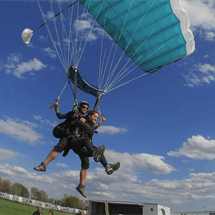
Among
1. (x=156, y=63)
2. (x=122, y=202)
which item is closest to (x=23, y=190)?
(x=122, y=202)

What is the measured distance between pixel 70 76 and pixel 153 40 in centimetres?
554

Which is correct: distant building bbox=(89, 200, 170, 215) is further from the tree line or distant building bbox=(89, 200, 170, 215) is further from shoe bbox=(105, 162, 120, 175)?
the tree line

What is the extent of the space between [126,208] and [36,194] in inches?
3132

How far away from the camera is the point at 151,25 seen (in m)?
11.1

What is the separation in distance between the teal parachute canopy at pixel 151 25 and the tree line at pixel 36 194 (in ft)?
303

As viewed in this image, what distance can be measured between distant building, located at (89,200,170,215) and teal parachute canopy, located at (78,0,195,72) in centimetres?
2278

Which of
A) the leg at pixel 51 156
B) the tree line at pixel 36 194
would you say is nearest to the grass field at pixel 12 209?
the leg at pixel 51 156

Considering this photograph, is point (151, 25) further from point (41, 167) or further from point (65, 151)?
point (41, 167)

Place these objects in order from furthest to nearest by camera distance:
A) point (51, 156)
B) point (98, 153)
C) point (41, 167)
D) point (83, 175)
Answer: point (83, 175), point (98, 153), point (51, 156), point (41, 167)

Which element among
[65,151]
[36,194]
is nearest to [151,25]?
[65,151]

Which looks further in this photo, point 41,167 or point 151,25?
point 151,25

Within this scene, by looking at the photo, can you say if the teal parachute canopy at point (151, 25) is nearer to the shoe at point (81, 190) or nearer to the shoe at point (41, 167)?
the shoe at point (81, 190)

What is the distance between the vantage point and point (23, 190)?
324 feet

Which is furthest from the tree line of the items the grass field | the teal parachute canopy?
the teal parachute canopy
